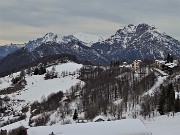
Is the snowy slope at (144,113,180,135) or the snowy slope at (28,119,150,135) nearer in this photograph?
the snowy slope at (28,119,150,135)

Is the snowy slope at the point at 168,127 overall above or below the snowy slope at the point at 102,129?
below

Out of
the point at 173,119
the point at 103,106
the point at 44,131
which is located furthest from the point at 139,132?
the point at 103,106

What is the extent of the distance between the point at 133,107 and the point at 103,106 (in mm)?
15686

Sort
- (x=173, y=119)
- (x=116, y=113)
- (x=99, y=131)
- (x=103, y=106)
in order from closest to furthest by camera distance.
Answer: (x=99, y=131) < (x=173, y=119) < (x=116, y=113) < (x=103, y=106)

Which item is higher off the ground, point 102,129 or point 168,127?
point 102,129

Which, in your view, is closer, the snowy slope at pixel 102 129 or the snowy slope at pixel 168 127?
the snowy slope at pixel 102 129

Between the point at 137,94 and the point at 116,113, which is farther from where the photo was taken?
the point at 137,94

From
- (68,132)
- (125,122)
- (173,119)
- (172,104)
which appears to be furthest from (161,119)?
(68,132)

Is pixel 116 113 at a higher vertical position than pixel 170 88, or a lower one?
lower

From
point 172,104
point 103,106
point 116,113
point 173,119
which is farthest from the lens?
point 103,106

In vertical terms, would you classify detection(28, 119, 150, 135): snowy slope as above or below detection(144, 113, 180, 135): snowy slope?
above

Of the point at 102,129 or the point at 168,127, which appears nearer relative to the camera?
the point at 102,129

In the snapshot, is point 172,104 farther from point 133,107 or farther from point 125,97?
point 125,97

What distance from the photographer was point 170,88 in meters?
140
